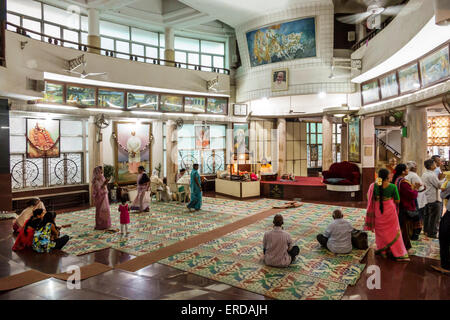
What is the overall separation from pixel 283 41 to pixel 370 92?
12.4 ft

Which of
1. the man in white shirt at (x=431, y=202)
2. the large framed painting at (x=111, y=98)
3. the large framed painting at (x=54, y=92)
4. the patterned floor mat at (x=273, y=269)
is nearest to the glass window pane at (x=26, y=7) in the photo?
the large framed painting at (x=54, y=92)

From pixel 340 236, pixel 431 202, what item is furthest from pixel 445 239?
pixel 431 202

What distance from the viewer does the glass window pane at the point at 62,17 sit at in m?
10.7

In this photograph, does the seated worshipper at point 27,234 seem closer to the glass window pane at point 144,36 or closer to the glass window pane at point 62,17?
the glass window pane at point 62,17

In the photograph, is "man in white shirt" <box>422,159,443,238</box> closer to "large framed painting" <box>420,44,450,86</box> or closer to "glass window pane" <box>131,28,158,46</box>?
"large framed painting" <box>420,44,450,86</box>

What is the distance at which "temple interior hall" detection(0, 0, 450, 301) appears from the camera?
4.89 meters

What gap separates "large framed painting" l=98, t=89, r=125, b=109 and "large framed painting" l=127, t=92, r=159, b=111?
27cm

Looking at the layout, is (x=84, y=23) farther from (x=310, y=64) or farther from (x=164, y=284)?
(x=164, y=284)

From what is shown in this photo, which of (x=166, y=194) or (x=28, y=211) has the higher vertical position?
(x=28, y=211)

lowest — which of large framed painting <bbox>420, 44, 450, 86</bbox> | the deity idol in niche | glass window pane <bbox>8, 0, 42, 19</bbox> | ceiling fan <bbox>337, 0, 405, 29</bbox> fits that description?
the deity idol in niche

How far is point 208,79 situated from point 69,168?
6.44m

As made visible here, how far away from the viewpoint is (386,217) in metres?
5.35

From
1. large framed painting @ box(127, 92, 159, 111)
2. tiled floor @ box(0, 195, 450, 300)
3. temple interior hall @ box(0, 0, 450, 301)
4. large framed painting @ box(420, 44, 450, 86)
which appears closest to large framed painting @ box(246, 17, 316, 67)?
temple interior hall @ box(0, 0, 450, 301)

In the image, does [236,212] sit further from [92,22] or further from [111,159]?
[92,22]
